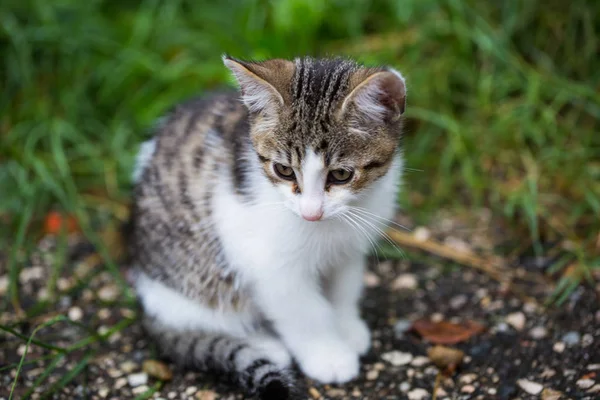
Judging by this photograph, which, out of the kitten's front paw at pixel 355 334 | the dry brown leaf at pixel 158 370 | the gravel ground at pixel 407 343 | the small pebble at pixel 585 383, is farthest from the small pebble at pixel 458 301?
the dry brown leaf at pixel 158 370

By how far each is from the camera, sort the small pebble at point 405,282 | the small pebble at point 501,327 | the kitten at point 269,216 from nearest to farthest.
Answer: the kitten at point 269,216 < the small pebble at point 501,327 < the small pebble at point 405,282

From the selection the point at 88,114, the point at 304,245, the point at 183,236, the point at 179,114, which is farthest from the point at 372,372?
the point at 88,114

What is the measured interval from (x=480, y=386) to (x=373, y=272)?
0.92m

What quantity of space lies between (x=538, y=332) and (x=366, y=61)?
5.73 feet

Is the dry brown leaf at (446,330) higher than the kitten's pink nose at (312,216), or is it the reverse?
the kitten's pink nose at (312,216)

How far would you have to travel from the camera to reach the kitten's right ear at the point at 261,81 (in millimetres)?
2094

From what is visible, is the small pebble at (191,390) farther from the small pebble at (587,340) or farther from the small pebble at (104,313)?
the small pebble at (587,340)

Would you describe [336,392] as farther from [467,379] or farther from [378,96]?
[378,96]

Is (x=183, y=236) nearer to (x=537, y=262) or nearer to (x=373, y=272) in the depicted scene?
(x=373, y=272)

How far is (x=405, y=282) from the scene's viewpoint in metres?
3.14

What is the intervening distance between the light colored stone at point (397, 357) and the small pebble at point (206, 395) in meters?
0.67

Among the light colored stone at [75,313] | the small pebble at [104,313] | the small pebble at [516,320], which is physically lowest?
the light colored stone at [75,313]

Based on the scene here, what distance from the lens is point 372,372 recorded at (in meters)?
2.60

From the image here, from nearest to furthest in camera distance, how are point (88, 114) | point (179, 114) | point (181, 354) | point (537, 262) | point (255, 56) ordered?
point (181, 354), point (179, 114), point (537, 262), point (255, 56), point (88, 114)
